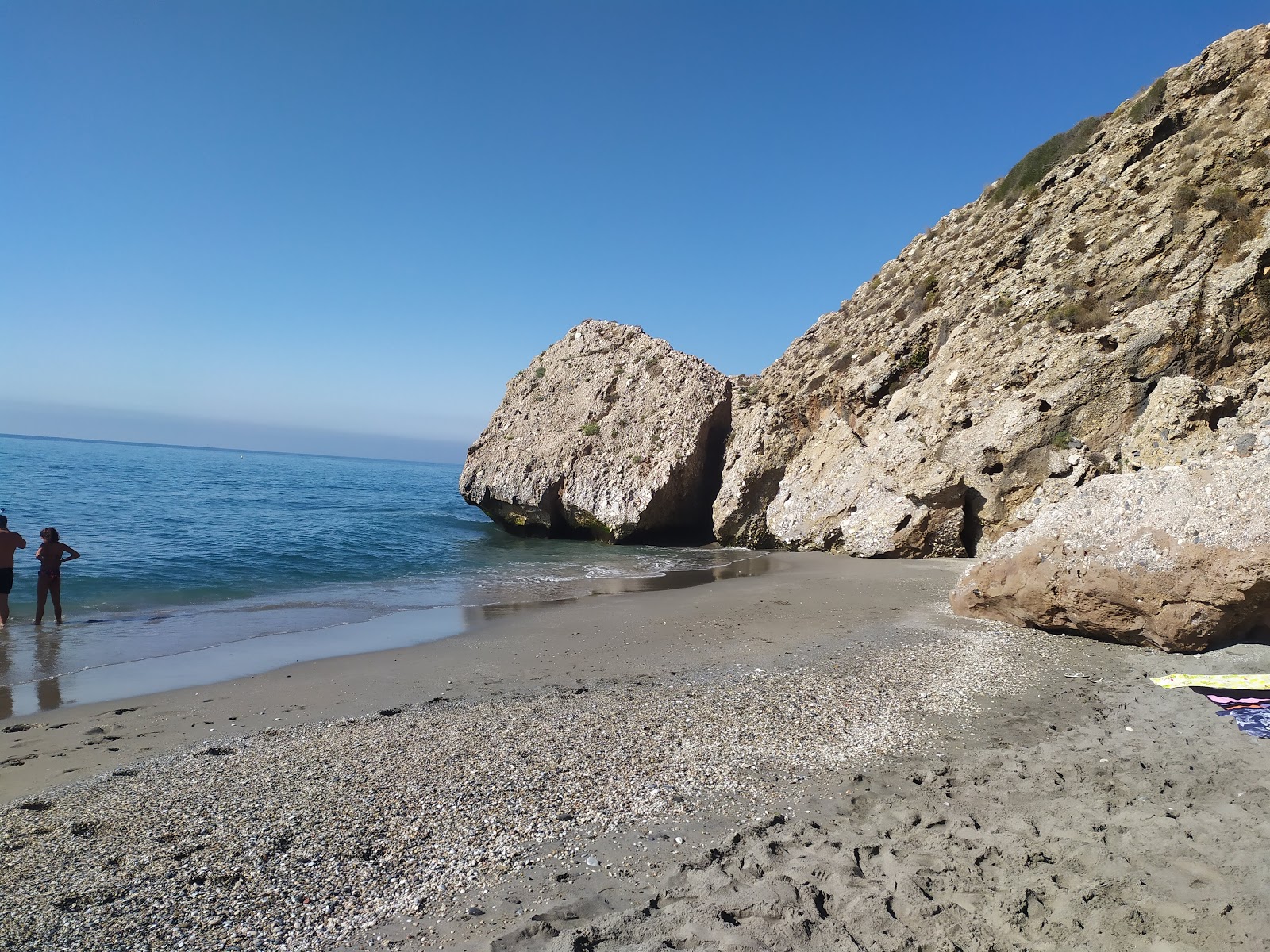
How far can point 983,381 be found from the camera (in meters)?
18.0

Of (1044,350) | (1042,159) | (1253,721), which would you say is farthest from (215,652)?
(1042,159)

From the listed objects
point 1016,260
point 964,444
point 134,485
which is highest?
point 1016,260

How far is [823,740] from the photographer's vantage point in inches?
234

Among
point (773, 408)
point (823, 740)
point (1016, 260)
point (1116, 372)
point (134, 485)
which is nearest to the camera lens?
point (823, 740)

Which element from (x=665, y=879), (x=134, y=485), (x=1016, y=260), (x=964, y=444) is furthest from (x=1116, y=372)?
(x=134, y=485)

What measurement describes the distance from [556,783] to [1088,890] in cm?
333

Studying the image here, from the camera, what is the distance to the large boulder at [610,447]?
2434 centimetres

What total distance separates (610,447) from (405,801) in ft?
68.6

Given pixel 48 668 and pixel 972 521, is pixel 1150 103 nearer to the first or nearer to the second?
pixel 972 521

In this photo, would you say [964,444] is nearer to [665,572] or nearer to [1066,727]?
[665,572]

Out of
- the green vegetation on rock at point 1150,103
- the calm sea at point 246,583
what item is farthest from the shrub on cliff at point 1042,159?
the calm sea at point 246,583

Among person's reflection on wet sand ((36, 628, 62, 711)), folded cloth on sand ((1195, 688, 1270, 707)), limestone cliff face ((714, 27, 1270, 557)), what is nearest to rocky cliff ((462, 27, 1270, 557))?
limestone cliff face ((714, 27, 1270, 557))

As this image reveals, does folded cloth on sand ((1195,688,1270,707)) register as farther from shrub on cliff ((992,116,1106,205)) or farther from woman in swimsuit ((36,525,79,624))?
shrub on cliff ((992,116,1106,205))

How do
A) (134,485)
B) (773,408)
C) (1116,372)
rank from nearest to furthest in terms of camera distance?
(1116,372)
(773,408)
(134,485)
